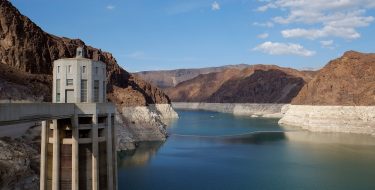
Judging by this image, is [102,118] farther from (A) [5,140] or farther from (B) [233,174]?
(B) [233,174]

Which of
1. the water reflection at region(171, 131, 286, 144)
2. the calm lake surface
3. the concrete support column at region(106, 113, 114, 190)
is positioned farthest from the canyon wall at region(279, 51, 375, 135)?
the concrete support column at region(106, 113, 114, 190)

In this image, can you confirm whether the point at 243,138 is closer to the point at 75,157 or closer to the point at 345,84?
the point at 345,84

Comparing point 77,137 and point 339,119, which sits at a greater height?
point 77,137

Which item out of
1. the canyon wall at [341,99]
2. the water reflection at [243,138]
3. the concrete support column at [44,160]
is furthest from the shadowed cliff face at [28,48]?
the canyon wall at [341,99]

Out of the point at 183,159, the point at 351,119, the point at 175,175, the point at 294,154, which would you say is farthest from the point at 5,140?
the point at 351,119

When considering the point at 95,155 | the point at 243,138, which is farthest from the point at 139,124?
the point at 95,155

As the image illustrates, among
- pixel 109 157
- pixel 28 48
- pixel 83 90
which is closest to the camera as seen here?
pixel 83 90

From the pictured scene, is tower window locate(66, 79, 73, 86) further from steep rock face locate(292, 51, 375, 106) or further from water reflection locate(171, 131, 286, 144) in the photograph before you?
steep rock face locate(292, 51, 375, 106)
